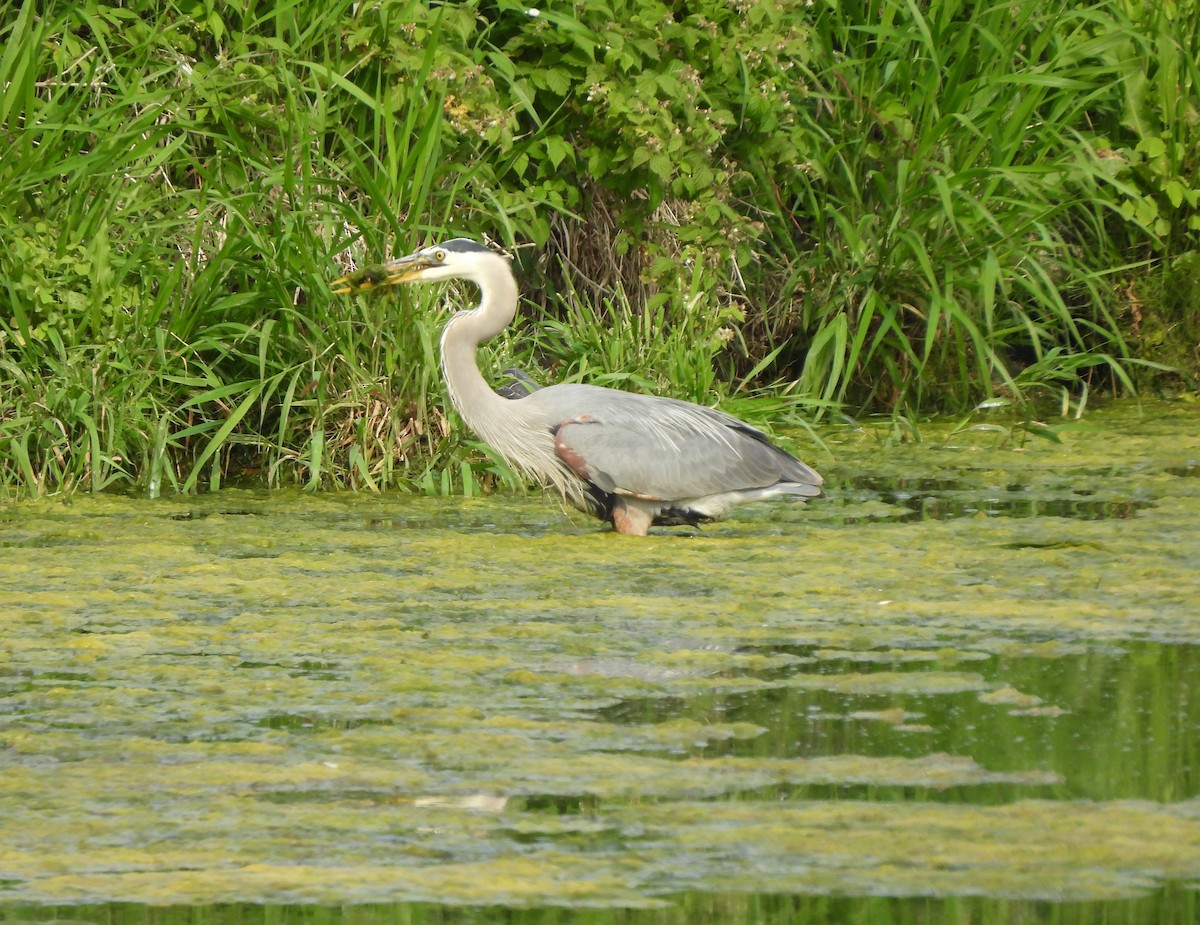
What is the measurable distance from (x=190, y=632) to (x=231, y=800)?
1.31m

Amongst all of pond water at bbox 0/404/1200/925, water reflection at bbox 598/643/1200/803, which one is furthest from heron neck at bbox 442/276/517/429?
water reflection at bbox 598/643/1200/803

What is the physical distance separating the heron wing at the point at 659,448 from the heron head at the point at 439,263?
478 mm

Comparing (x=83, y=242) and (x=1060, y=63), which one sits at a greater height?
(x=1060, y=63)

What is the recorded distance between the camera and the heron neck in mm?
6070

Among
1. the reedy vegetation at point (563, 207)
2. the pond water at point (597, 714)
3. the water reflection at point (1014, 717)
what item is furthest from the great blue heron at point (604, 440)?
the water reflection at point (1014, 717)

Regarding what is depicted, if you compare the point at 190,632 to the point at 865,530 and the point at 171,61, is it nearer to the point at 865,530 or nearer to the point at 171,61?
the point at 865,530

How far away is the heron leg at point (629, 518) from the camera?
6.02 metres

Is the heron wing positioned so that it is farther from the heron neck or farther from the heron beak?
the heron beak

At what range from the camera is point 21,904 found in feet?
8.71

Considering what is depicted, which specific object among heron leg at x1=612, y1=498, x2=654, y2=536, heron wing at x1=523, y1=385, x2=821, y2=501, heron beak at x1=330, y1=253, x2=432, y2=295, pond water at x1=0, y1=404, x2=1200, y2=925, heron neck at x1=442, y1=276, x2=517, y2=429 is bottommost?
pond water at x1=0, y1=404, x2=1200, y2=925

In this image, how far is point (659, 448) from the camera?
5934 millimetres

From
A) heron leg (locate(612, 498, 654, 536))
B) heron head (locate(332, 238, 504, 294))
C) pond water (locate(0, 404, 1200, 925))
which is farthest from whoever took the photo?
heron head (locate(332, 238, 504, 294))

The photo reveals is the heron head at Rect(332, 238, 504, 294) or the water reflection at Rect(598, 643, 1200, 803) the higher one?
the heron head at Rect(332, 238, 504, 294)

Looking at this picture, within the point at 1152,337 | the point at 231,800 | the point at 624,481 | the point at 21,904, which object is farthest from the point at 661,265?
the point at 21,904
